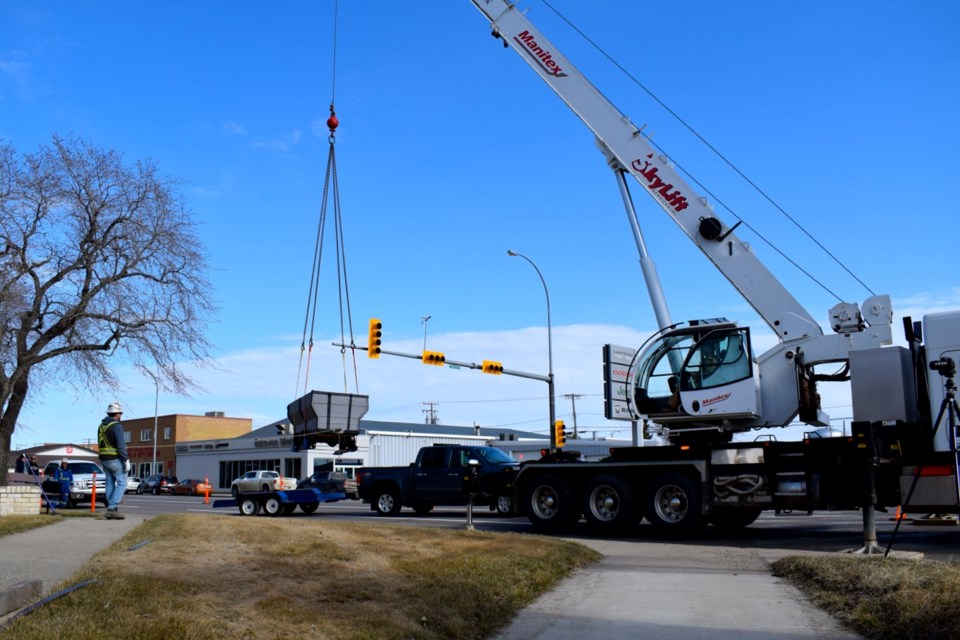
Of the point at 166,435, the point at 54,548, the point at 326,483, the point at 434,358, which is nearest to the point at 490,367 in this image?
the point at 434,358

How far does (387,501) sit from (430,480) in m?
1.65

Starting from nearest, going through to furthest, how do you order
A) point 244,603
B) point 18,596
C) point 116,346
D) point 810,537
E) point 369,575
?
1. point 18,596
2. point 244,603
3. point 369,575
4. point 810,537
5. point 116,346

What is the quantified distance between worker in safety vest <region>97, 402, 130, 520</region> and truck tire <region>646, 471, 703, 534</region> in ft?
30.1

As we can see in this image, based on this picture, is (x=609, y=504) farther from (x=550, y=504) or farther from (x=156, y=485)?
(x=156, y=485)

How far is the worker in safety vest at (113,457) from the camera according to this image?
13.9 metres

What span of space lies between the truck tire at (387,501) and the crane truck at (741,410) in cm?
677

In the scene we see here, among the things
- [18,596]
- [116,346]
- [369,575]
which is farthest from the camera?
[116,346]

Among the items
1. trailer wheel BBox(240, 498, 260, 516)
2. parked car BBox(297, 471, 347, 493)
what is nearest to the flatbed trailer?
trailer wheel BBox(240, 498, 260, 516)

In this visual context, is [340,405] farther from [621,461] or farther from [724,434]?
[724,434]

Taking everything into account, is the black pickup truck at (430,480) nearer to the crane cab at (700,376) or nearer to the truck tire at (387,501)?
the truck tire at (387,501)

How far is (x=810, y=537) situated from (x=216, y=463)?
62669mm

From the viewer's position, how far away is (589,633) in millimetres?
6930

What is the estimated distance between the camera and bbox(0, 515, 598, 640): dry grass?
5.81 m

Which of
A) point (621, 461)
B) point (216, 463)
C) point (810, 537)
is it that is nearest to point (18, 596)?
point (621, 461)
